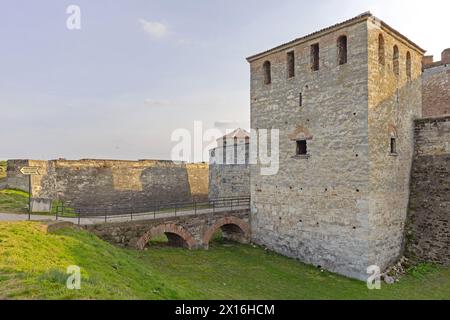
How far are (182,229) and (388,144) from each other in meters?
8.93

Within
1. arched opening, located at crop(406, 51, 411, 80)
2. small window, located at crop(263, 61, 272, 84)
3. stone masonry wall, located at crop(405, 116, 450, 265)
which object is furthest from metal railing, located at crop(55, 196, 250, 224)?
arched opening, located at crop(406, 51, 411, 80)

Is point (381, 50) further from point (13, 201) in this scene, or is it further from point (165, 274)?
point (13, 201)

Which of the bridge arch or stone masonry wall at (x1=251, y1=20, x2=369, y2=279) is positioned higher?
stone masonry wall at (x1=251, y1=20, x2=369, y2=279)

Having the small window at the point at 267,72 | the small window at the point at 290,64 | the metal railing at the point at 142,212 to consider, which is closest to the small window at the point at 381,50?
the small window at the point at 290,64

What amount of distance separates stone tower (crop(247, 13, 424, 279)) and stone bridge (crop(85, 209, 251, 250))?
4.58ft

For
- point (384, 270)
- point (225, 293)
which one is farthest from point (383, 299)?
point (225, 293)

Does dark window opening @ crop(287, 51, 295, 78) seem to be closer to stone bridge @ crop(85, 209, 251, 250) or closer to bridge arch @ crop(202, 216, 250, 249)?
stone bridge @ crop(85, 209, 251, 250)

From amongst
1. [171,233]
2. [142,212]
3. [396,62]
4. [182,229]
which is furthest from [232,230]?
[396,62]

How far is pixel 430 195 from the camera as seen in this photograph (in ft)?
44.3

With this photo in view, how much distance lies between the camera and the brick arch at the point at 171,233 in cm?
1309

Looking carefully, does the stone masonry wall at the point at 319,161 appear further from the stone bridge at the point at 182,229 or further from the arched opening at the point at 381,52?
the arched opening at the point at 381,52

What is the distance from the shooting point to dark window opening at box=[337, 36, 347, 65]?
505 inches
